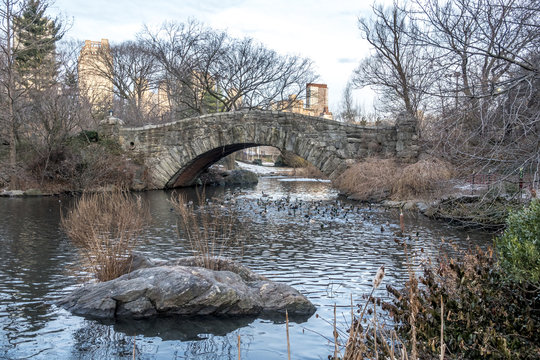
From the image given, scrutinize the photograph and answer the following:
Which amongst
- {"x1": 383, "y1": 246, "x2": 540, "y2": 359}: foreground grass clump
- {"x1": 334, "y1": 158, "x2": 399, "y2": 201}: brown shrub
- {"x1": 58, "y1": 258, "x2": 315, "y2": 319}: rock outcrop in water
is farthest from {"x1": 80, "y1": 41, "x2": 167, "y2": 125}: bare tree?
{"x1": 383, "y1": 246, "x2": 540, "y2": 359}: foreground grass clump

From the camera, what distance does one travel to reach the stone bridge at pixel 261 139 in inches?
676

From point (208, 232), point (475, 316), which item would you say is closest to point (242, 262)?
point (208, 232)

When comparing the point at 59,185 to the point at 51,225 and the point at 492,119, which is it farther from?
the point at 492,119

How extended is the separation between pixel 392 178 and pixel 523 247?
1153 centimetres

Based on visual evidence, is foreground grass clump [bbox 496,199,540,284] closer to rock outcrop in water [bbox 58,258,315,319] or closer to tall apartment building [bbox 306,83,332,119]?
rock outcrop in water [bbox 58,258,315,319]

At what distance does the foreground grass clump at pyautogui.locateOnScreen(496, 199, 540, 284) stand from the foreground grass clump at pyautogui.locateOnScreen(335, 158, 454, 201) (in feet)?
29.3

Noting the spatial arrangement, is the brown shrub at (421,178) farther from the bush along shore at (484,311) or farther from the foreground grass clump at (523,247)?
the foreground grass clump at (523,247)

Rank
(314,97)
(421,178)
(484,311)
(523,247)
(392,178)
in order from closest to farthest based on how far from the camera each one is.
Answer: (523,247) → (484,311) → (421,178) → (392,178) → (314,97)

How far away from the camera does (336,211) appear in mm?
12812

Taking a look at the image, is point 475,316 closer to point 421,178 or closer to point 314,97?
point 421,178

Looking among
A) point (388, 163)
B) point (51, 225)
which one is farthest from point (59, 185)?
point (388, 163)

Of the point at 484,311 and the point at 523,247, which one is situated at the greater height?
the point at 523,247

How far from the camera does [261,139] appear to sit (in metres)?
18.2

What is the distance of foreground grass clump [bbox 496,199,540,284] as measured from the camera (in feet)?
12.3
